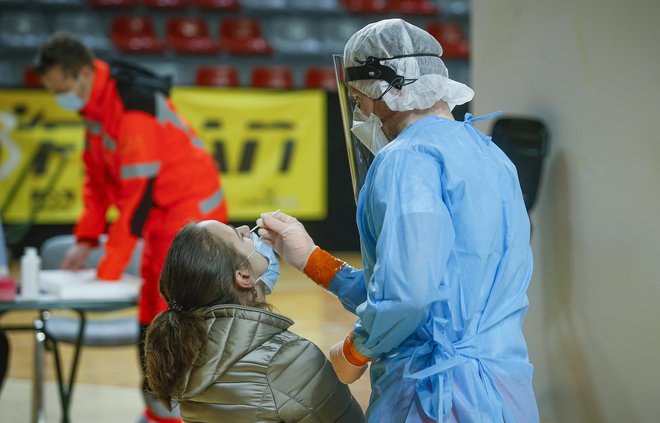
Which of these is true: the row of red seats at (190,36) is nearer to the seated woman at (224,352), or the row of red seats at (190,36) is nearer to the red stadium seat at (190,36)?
the red stadium seat at (190,36)

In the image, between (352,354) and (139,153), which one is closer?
(352,354)

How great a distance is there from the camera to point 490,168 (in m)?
1.52

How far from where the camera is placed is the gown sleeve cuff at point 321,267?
1738 mm

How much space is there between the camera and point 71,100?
3.69 metres

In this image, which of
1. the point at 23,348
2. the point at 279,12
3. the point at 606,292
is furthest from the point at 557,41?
the point at 279,12

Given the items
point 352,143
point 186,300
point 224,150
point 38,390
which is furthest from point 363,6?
point 186,300

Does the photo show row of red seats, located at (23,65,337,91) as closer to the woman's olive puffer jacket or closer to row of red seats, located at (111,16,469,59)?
row of red seats, located at (111,16,469,59)

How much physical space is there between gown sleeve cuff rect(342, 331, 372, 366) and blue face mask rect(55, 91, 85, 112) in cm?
249

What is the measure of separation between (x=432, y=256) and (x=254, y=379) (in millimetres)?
469

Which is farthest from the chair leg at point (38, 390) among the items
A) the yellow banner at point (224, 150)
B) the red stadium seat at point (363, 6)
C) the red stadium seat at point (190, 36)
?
the red stadium seat at point (363, 6)

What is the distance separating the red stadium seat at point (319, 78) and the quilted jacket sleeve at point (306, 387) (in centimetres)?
710

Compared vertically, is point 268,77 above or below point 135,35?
below

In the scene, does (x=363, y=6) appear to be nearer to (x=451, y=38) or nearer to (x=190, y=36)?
(x=451, y=38)

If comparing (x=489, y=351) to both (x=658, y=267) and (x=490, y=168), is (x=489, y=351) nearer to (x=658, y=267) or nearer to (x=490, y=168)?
(x=490, y=168)
